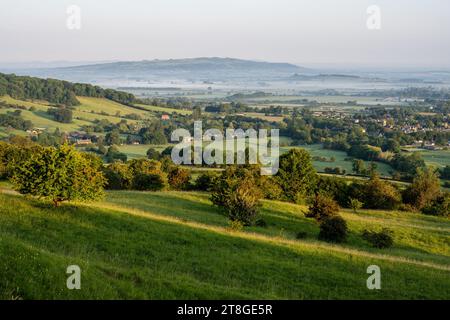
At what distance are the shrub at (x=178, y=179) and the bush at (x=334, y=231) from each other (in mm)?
27337

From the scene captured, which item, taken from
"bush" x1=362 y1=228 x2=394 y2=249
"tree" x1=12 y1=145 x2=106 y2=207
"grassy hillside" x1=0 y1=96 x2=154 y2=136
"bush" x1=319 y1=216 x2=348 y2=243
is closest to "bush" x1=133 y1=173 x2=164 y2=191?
"bush" x1=319 y1=216 x2=348 y2=243

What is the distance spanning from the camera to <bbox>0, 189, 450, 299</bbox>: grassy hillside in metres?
12.3

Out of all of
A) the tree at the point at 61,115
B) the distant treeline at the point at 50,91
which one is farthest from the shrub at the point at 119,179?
the distant treeline at the point at 50,91

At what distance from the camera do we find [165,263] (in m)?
18.0

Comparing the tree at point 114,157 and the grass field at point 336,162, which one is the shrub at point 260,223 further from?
the tree at point 114,157

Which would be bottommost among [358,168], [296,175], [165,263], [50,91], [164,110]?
[358,168]

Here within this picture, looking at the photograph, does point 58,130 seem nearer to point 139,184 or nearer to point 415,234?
point 139,184

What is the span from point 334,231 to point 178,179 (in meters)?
28.8

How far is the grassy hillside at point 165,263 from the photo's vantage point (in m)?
12.3

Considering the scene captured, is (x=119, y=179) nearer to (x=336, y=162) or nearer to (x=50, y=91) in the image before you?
(x=336, y=162)

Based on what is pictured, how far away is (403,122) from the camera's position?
533ft

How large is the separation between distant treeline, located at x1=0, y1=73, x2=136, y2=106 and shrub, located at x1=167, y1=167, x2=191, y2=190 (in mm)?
110732

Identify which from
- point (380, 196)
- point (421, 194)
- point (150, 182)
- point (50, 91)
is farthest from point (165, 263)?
point (50, 91)

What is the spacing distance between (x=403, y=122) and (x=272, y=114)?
46641mm
